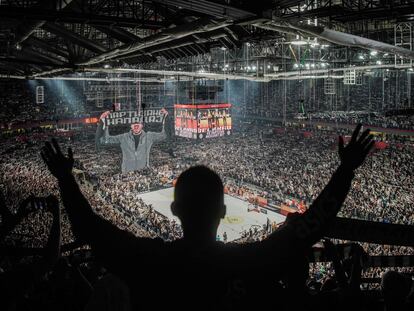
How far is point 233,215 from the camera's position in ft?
69.1

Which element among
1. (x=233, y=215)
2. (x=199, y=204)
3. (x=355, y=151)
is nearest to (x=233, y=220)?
(x=233, y=215)

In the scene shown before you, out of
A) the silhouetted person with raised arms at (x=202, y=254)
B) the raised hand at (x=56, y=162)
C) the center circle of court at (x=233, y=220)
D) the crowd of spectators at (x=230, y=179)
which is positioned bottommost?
the center circle of court at (x=233, y=220)

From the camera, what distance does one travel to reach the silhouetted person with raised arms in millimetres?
1308

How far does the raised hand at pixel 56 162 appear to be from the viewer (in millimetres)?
1548

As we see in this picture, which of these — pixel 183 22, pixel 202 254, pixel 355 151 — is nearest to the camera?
pixel 202 254

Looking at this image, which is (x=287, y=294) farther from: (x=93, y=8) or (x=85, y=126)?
(x=85, y=126)

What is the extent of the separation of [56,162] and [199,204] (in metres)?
0.67

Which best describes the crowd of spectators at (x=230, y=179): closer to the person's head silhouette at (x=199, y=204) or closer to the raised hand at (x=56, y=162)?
the raised hand at (x=56, y=162)

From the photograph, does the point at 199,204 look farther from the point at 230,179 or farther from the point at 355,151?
the point at 230,179

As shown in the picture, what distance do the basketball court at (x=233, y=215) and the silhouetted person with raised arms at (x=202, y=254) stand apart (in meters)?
16.2

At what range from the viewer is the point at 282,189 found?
2319 cm

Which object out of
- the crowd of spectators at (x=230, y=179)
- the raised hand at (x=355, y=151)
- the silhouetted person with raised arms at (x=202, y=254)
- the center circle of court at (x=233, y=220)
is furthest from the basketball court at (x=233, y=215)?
the silhouetted person with raised arms at (x=202, y=254)

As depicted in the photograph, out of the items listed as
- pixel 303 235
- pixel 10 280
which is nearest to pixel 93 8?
pixel 10 280

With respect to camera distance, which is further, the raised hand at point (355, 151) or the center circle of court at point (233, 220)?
the center circle of court at point (233, 220)
